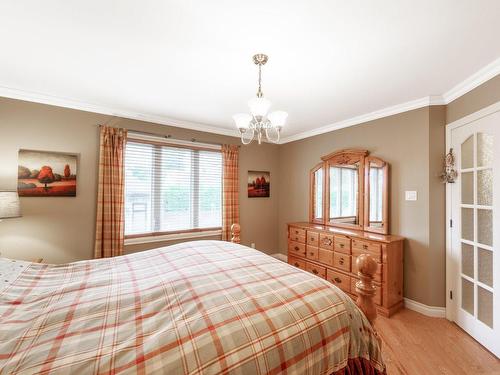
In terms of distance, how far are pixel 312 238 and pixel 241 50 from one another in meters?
2.67

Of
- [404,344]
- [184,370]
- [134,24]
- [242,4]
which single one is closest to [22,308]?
[184,370]

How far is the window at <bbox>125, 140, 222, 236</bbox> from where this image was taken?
124 inches

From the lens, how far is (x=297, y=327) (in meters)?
1.04

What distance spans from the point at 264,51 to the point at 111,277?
76.2 inches

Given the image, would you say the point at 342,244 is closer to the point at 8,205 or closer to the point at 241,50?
the point at 241,50

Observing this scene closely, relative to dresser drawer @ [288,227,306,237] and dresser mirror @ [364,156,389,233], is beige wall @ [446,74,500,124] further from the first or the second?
dresser drawer @ [288,227,306,237]

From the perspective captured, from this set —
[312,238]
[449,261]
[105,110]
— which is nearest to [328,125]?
[312,238]

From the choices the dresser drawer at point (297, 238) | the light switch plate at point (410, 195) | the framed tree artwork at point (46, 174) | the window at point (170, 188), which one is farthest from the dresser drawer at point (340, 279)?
the framed tree artwork at point (46, 174)

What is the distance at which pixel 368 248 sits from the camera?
2.69m

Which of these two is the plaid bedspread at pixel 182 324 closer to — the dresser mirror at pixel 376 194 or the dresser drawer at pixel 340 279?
the dresser drawer at pixel 340 279

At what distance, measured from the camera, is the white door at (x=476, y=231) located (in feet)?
6.35

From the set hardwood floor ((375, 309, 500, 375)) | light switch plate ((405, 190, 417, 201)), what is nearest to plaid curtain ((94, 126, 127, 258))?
hardwood floor ((375, 309, 500, 375))

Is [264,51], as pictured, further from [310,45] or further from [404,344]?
[404,344]

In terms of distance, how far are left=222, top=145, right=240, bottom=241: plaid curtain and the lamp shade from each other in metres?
2.44
